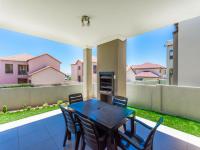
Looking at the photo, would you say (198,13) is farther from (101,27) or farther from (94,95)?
(94,95)

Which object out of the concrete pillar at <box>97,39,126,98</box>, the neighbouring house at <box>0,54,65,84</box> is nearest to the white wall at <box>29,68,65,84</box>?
the neighbouring house at <box>0,54,65,84</box>

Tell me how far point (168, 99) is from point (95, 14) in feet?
12.5

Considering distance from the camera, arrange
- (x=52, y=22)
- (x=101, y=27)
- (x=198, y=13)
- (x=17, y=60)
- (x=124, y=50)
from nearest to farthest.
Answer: (x=198, y=13), (x=52, y=22), (x=101, y=27), (x=124, y=50), (x=17, y=60)

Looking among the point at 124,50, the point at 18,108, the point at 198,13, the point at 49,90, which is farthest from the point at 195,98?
the point at 18,108

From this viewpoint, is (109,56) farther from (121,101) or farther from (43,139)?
(43,139)

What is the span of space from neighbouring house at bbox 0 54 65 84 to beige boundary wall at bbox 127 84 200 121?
11496 millimetres

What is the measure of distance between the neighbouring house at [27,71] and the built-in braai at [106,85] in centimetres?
1097

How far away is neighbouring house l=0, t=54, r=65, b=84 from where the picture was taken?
13984mm

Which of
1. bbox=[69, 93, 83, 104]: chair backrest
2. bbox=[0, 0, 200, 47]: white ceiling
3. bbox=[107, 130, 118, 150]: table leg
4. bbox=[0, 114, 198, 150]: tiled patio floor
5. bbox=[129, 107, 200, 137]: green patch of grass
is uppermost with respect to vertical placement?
bbox=[0, 0, 200, 47]: white ceiling

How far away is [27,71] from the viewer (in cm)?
1511

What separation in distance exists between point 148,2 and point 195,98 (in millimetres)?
3297

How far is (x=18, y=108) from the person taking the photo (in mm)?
5195

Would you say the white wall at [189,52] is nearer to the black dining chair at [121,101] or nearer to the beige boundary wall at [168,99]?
the beige boundary wall at [168,99]

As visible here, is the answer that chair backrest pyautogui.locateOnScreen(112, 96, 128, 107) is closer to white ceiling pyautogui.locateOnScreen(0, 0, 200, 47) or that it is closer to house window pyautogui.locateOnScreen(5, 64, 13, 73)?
white ceiling pyautogui.locateOnScreen(0, 0, 200, 47)
